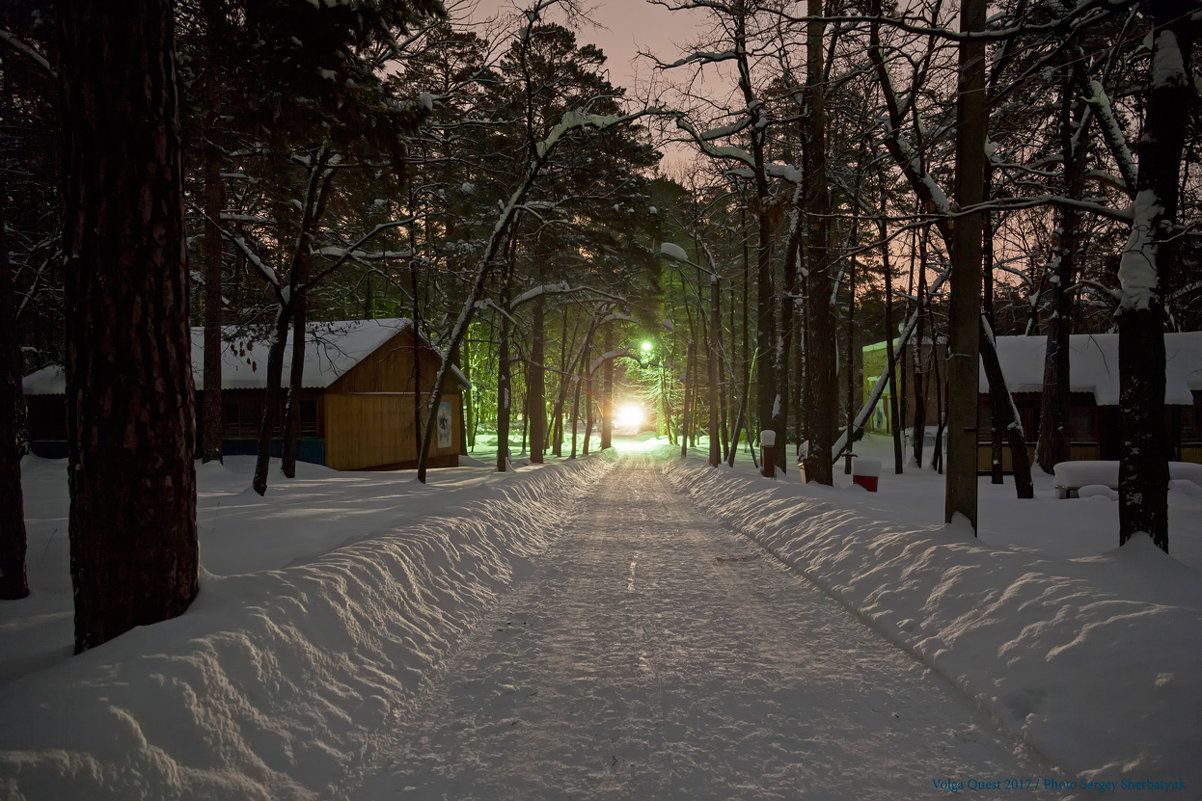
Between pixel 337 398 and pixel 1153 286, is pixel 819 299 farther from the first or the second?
pixel 337 398

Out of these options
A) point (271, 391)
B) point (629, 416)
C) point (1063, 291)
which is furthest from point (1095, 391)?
point (629, 416)

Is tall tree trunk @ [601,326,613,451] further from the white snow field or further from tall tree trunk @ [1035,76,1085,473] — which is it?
the white snow field

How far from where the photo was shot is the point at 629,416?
94625mm

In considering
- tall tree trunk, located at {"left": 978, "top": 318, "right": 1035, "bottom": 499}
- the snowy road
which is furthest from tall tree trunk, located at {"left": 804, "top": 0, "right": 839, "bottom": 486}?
the snowy road

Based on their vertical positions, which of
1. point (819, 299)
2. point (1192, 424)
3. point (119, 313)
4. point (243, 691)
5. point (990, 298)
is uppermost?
point (990, 298)

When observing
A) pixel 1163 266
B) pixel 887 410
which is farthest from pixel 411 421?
pixel 887 410

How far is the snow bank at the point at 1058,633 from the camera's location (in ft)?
10.7

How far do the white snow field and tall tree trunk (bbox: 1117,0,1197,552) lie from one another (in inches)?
31.4

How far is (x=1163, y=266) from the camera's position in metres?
6.12

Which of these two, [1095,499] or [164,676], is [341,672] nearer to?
[164,676]

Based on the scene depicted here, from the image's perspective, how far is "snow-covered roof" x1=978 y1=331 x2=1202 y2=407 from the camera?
23453mm

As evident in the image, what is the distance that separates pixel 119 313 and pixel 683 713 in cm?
421

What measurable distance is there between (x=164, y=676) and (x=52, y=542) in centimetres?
520

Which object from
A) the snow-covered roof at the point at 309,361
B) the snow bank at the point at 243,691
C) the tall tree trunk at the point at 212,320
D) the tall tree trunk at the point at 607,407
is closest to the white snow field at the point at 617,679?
the snow bank at the point at 243,691
